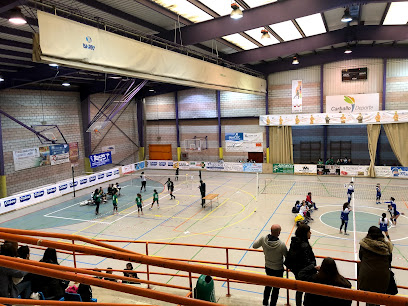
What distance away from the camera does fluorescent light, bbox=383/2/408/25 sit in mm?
20217

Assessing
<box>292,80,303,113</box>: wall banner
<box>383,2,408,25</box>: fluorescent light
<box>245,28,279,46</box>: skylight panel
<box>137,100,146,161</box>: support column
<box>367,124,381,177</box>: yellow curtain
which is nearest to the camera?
<box>383,2,408,25</box>: fluorescent light

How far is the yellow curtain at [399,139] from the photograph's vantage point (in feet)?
99.5

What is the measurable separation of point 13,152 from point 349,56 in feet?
107

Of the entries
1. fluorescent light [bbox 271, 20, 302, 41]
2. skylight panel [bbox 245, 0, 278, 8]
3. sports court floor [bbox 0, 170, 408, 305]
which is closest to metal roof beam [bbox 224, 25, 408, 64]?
fluorescent light [bbox 271, 20, 302, 41]

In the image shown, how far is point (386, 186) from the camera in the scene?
28125mm

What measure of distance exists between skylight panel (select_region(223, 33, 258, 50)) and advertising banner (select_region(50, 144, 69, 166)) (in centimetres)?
1971

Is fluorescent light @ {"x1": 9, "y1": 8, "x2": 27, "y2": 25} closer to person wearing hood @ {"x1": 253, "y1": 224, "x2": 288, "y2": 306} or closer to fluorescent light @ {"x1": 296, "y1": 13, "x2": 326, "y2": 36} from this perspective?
person wearing hood @ {"x1": 253, "y1": 224, "x2": 288, "y2": 306}

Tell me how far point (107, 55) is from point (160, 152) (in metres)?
31.6

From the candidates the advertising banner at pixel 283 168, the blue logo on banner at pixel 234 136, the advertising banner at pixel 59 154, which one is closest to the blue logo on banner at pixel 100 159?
the advertising banner at pixel 59 154

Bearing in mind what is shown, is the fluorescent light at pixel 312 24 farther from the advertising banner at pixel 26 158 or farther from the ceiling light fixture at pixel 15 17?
the advertising banner at pixel 26 158

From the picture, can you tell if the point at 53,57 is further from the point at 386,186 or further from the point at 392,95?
the point at 392,95

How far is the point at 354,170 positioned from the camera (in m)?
32.7

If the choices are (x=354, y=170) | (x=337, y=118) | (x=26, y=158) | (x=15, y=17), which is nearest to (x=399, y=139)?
(x=354, y=170)

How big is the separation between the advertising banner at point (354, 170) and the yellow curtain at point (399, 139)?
308cm
